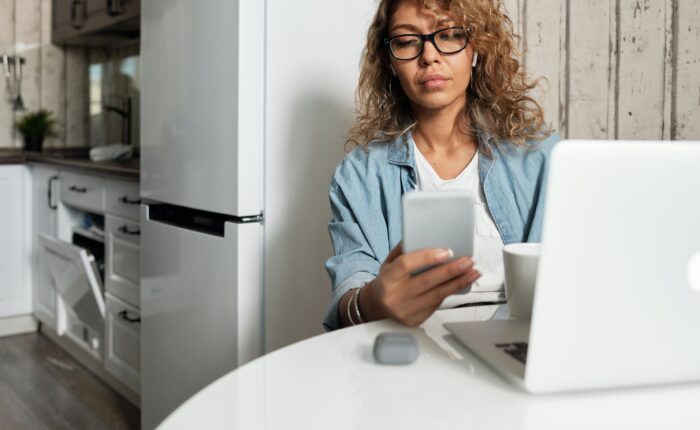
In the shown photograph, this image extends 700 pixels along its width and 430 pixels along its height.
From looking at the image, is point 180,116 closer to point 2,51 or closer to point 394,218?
point 394,218

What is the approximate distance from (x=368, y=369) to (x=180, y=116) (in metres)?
1.46

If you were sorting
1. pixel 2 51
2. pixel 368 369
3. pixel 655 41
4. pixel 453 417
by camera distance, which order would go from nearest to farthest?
pixel 453 417 < pixel 368 369 < pixel 655 41 < pixel 2 51

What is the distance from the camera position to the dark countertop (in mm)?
2739

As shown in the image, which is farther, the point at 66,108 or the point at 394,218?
the point at 66,108

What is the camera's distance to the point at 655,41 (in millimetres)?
1749

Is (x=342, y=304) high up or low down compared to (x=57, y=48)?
down

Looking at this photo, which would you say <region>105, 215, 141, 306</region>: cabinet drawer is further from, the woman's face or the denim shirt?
the woman's face

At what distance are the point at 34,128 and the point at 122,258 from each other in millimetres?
1558

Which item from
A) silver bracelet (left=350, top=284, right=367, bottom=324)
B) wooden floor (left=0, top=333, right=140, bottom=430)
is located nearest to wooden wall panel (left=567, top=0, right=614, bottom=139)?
silver bracelet (left=350, top=284, right=367, bottom=324)

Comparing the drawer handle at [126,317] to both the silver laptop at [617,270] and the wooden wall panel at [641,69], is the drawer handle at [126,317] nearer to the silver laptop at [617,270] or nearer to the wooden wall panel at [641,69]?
the wooden wall panel at [641,69]

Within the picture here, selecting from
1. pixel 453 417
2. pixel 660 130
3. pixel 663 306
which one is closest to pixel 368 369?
pixel 453 417

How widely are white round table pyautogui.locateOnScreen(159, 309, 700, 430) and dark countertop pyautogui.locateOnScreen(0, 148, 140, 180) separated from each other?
6.37ft

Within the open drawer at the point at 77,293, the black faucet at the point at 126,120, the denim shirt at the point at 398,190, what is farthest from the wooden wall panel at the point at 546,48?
the black faucet at the point at 126,120

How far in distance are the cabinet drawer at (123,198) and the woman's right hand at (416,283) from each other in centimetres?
187
